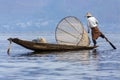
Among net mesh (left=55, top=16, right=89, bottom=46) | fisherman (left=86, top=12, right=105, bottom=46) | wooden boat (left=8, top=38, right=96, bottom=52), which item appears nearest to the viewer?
wooden boat (left=8, top=38, right=96, bottom=52)

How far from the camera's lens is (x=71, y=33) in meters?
33.3

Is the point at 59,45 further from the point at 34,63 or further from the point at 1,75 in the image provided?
the point at 1,75

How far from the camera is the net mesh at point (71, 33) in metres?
32.9

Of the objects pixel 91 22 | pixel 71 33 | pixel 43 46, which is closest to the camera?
pixel 43 46

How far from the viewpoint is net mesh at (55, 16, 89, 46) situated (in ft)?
108

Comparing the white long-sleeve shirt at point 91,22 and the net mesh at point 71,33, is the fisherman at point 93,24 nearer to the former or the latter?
the white long-sleeve shirt at point 91,22

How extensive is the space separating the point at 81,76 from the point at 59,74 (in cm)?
104

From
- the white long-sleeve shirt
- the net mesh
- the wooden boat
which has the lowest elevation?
the wooden boat

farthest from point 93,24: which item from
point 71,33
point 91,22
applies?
point 71,33

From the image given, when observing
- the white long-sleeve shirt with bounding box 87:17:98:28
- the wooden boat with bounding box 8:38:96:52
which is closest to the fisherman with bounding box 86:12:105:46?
the white long-sleeve shirt with bounding box 87:17:98:28

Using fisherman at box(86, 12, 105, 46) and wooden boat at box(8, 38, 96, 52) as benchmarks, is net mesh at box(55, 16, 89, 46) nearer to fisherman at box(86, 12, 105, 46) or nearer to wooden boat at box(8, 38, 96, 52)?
fisherman at box(86, 12, 105, 46)

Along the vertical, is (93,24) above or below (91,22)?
below

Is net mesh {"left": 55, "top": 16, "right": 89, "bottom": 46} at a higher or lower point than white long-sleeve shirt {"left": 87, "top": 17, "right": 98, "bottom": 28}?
lower

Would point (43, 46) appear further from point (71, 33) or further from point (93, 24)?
point (93, 24)
